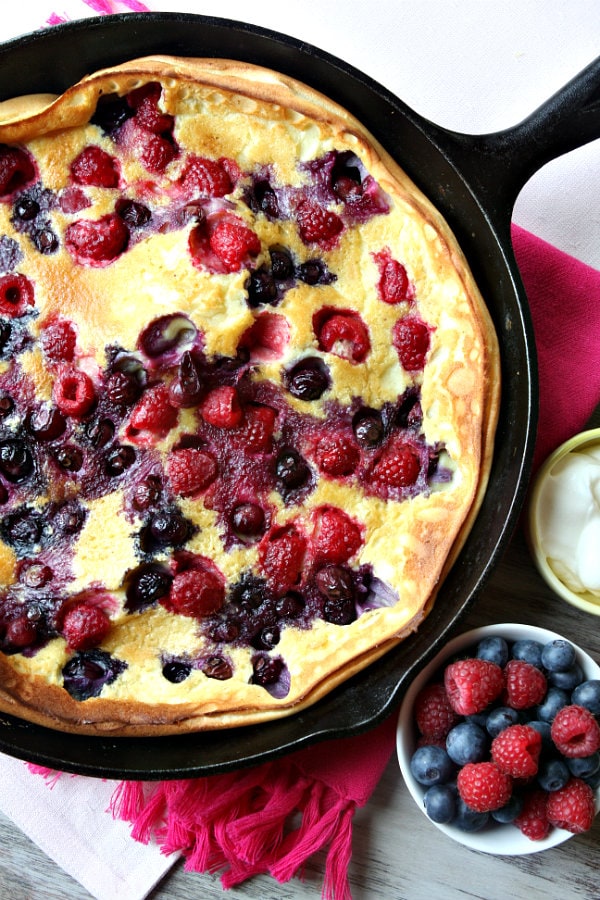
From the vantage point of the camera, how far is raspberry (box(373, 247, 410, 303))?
91.0 inches

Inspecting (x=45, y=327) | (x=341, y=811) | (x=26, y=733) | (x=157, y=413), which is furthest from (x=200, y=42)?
(x=341, y=811)

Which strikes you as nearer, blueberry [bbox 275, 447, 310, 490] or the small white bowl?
blueberry [bbox 275, 447, 310, 490]

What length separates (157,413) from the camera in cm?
221

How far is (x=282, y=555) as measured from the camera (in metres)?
2.26

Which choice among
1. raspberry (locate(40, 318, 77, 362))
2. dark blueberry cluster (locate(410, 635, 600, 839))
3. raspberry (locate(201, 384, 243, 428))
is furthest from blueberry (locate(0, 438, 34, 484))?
dark blueberry cluster (locate(410, 635, 600, 839))

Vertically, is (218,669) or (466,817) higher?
(218,669)

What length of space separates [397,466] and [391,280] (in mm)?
517

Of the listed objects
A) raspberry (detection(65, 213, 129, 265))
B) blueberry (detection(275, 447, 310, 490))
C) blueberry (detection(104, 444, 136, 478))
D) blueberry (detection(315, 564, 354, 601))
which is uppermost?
raspberry (detection(65, 213, 129, 265))

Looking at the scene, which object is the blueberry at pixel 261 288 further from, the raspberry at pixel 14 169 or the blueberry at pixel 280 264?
the raspberry at pixel 14 169

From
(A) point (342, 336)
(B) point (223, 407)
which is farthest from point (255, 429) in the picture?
(A) point (342, 336)

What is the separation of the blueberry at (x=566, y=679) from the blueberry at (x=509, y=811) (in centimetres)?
33

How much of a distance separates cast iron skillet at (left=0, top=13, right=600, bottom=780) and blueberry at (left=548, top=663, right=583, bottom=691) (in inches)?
13.7

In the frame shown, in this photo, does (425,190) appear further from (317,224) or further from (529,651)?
(529,651)

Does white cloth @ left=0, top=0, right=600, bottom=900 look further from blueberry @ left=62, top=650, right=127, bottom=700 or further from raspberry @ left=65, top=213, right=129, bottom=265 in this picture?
raspberry @ left=65, top=213, right=129, bottom=265
